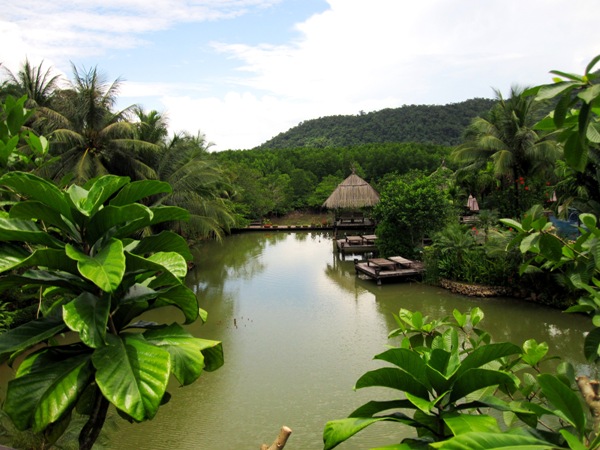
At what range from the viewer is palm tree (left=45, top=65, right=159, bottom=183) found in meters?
10.3

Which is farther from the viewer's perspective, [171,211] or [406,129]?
[406,129]

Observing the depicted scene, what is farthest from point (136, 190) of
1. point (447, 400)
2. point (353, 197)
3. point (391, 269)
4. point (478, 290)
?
point (353, 197)

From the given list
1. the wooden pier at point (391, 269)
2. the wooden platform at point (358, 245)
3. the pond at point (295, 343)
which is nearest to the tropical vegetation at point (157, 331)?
the pond at point (295, 343)

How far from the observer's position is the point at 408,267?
35.8 feet

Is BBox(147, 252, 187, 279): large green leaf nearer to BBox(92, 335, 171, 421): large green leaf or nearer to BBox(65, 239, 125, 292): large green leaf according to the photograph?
BBox(65, 239, 125, 292): large green leaf

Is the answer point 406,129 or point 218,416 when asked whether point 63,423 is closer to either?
point 218,416

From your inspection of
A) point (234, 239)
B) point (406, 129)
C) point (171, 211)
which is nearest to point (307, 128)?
point (406, 129)

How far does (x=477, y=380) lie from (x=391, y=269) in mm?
10124

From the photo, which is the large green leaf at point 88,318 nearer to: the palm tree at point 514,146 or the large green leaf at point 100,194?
the large green leaf at point 100,194

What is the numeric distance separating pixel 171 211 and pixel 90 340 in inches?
15.6

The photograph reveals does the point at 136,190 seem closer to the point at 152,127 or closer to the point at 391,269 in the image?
the point at 391,269

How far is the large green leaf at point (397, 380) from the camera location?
102 centimetres

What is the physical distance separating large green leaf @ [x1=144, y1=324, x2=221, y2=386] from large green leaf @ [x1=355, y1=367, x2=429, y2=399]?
0.42 m

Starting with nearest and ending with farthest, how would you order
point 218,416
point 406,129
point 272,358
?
1. point 218,416
2. point 272,358
3. point 406,129
